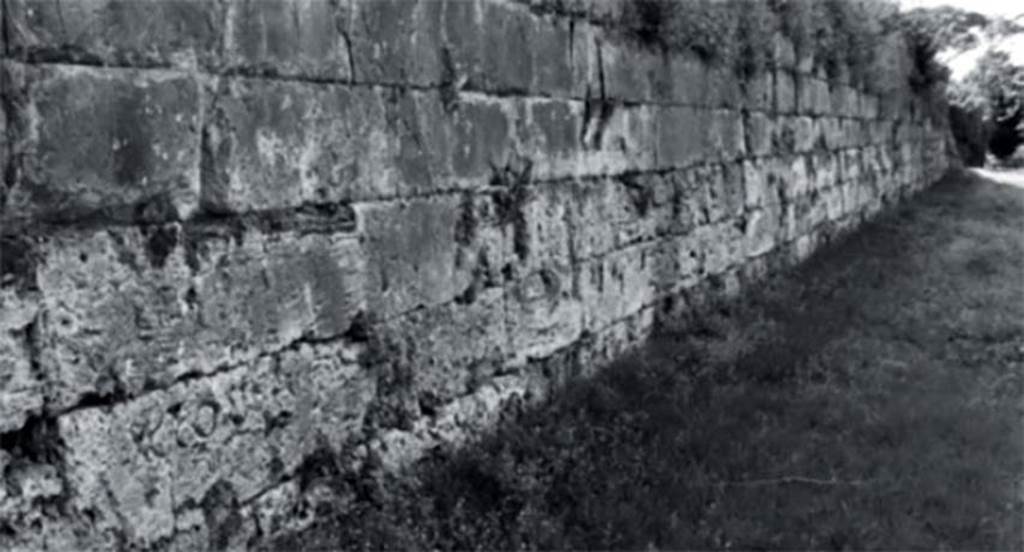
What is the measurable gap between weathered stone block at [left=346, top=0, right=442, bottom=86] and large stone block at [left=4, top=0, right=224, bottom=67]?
750 mm

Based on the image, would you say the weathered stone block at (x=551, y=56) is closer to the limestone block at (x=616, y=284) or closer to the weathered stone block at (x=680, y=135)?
the limestone block at (x=616, y=284)

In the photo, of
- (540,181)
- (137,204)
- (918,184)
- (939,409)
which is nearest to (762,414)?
(939,409)

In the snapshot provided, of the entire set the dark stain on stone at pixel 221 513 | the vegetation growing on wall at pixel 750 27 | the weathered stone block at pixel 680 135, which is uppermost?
the vegetation growing on wall at pixel 750 27

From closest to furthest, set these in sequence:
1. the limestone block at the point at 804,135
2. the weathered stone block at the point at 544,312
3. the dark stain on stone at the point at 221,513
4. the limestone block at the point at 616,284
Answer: the dark stain on stone at the point at 221,513, the weathered stone block at the point at 544,312, the limestone block at the point at 616,284, the limestone block at the point at 804,135

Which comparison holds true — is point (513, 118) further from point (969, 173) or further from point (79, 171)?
point (969, 173)

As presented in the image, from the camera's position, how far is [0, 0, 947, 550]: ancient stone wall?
129 inches

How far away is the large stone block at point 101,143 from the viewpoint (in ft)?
10.5

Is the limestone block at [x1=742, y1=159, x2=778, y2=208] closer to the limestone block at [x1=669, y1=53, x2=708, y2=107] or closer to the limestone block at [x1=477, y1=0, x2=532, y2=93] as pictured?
the limestone block at [x1=669, y1=53, x2=708, y2=107]

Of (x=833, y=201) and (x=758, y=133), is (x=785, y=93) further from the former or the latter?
(x=833, y=201)

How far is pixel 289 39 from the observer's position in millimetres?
4129

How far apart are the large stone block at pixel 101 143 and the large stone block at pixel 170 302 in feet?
0.29

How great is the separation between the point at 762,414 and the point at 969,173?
16179mm

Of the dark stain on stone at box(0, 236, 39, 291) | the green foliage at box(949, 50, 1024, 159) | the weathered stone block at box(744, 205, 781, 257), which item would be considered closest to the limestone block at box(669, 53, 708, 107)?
the weathered stone block at box(744, 205, 781, 257)

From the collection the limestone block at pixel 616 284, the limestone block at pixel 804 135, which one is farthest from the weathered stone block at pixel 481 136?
the limestone block at pixel 804 135
